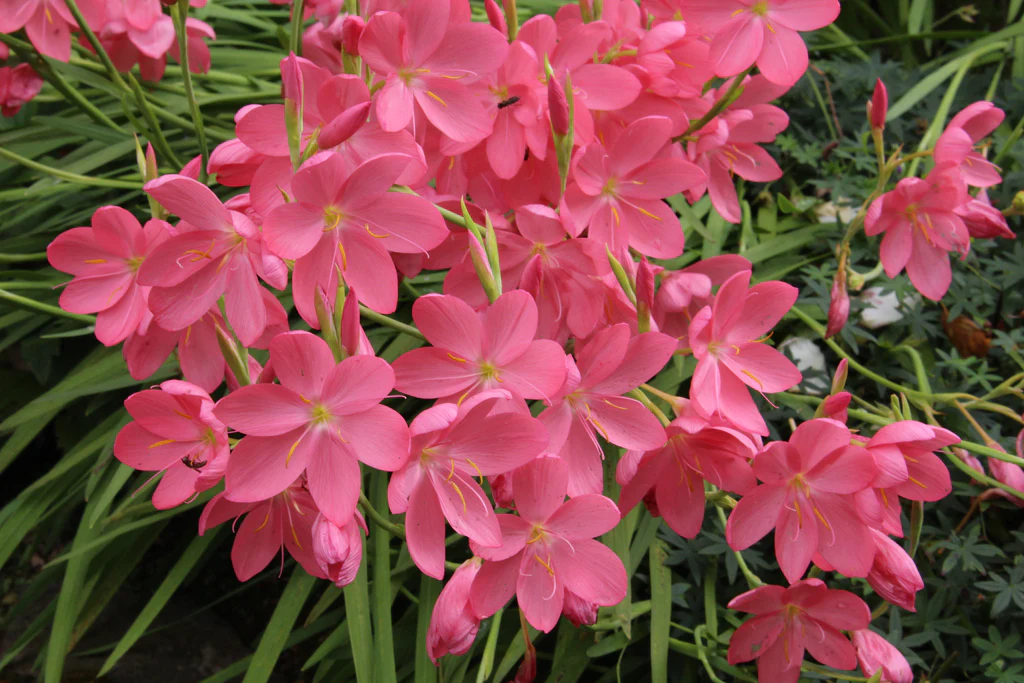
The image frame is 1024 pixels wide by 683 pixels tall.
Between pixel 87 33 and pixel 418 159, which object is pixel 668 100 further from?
pixel 87 33

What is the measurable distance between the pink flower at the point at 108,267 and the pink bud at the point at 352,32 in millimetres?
259

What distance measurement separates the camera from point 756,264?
1.22 metres

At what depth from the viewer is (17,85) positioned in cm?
105

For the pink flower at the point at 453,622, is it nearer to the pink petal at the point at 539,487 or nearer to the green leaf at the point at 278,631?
the pink petal at the point at 539,487

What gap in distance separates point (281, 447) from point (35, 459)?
115cm

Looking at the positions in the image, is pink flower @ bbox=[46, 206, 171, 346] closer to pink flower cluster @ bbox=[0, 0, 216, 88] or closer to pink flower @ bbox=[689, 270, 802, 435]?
pink flower cluster @ bbox=[0, 0, 216, 88]

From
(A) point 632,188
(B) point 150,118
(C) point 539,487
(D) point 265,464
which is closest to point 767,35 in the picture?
(A) point 632,188

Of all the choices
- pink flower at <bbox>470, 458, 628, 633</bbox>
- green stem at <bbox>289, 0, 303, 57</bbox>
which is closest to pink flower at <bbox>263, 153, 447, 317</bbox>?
pink flower at <bbox>470, 458, 628, 633</bbox>

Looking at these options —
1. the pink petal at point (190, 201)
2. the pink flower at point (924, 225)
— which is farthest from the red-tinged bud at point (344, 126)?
the pink flower at point (924, 225)

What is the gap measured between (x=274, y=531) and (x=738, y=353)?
0.51 m

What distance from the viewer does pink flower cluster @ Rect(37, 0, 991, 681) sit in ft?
1.89

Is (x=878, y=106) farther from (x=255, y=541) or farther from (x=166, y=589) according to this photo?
(x=166, y=589)

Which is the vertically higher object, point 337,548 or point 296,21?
point 296,21

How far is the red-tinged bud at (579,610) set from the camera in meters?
0.63
